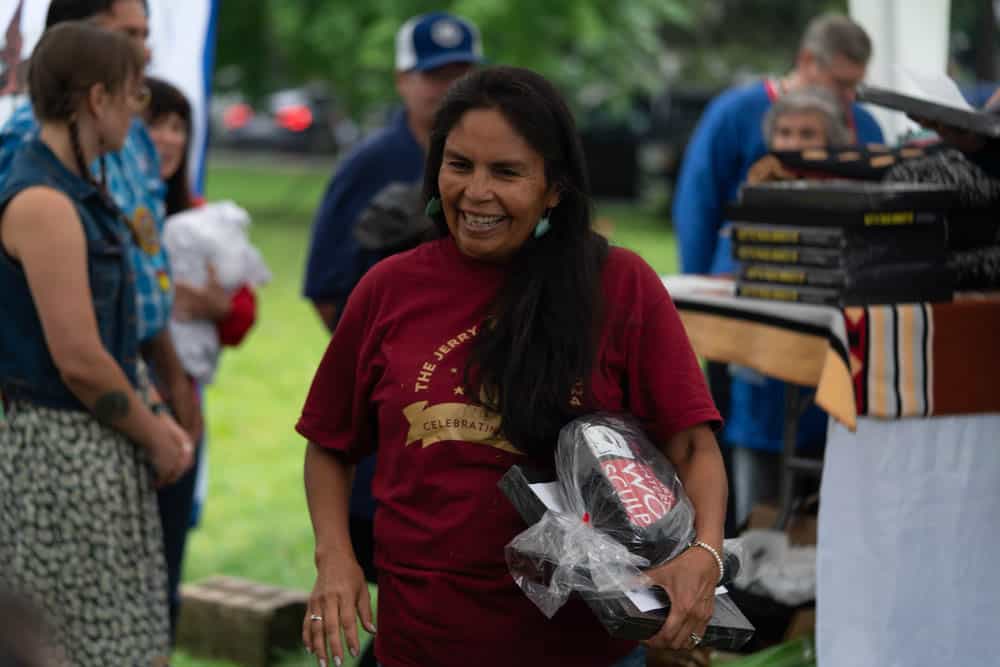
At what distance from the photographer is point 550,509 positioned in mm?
2285

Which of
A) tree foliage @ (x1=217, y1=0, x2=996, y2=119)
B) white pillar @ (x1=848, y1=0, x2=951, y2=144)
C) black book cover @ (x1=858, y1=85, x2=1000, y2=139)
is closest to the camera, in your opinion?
black book cover @ (x1=858, y1=85, x2=1000, y2=139)

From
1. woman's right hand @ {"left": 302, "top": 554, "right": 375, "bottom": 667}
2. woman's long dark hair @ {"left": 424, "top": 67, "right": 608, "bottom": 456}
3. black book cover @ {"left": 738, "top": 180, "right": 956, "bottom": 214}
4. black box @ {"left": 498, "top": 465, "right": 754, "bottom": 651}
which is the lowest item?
woman's right hand @ {"left": 302, "top": 554, "right": 375, "bottom": 667}

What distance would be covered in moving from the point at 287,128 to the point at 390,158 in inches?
1318

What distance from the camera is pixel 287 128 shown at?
3747 centimetres

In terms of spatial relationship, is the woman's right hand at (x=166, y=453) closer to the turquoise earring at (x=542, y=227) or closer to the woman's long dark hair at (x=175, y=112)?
the woman's long dark hair at (x=175, y=112)

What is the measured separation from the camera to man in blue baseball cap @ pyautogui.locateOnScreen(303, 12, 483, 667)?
461 centimetres

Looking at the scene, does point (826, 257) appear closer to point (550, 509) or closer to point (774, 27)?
point (550, 509)

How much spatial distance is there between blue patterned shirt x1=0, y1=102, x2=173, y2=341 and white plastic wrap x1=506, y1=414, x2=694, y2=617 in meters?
1.73

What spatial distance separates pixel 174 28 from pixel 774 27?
87.9 ft

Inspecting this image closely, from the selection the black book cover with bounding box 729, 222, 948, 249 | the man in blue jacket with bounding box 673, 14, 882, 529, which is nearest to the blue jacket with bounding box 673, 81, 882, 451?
the man in blue jacket with bounding box 673, 14, 882, 529

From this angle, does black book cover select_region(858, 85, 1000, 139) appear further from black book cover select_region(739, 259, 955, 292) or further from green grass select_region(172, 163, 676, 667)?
green grass select_region(172, 163, 676, 667)

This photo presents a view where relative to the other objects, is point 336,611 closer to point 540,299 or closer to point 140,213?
point 540,299

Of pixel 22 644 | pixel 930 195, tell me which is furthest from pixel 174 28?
pixel 22 644

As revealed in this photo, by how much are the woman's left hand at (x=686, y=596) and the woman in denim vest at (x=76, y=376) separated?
1648 millimetres
